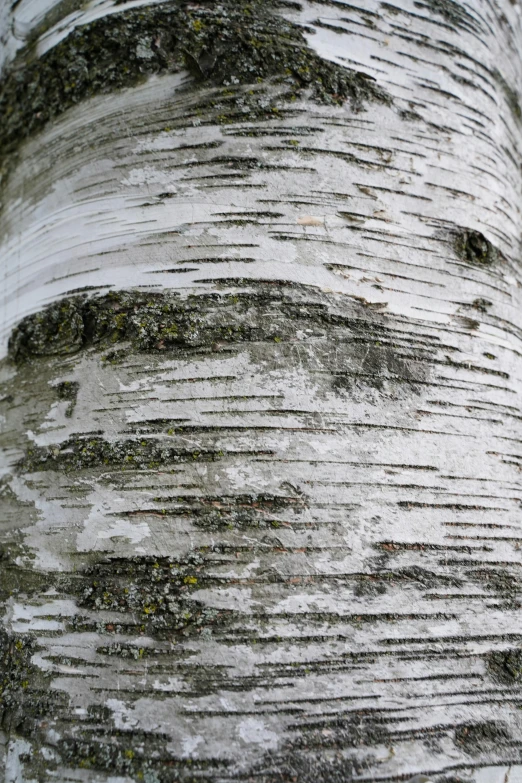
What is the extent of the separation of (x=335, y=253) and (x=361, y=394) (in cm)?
33

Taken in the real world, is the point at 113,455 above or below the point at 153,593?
above

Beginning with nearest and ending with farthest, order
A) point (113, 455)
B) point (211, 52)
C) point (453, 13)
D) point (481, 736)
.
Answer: point (481, 736) < point (113, 455) < point (211, 52) < point (453, 13)

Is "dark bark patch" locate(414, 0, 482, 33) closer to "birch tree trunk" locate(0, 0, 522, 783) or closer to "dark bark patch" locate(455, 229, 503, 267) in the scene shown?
"birch tree trunk" locate(0, 0, 522, 783)

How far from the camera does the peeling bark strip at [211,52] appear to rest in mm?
1352

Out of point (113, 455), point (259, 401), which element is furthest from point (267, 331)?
point (113, 455)

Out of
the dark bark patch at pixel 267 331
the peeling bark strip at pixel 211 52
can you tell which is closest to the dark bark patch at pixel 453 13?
the peeling bark strip at pixel 211 52

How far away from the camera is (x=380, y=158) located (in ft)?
4.47

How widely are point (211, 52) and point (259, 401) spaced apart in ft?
2.89

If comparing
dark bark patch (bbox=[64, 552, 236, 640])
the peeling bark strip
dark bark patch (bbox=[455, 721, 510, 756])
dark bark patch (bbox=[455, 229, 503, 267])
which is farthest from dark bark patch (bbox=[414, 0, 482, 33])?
dark bark patch (bbox=[455, 721, 510, 756])

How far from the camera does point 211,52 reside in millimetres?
1359

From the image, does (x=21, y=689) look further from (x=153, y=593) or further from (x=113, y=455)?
(x=113, y=455)

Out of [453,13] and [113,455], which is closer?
[113,455]

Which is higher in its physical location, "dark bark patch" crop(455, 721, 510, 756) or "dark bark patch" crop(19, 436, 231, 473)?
"dark bark patch" crop(19, 436, 231, 473)

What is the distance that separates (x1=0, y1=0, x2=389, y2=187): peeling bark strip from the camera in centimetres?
135
